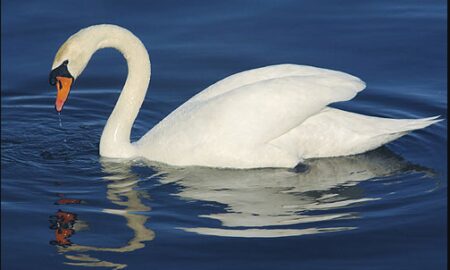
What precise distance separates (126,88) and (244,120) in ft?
4.91

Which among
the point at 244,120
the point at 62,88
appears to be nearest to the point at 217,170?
the point at 244,120

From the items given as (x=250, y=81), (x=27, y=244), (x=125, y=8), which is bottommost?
(x=27, y=244)

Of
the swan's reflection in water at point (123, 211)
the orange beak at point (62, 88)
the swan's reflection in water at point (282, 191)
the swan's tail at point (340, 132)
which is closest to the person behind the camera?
the swan's reflection in water at point (123, 211)

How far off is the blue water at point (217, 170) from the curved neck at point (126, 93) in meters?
0.20

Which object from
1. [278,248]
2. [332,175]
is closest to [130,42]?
[332,175]

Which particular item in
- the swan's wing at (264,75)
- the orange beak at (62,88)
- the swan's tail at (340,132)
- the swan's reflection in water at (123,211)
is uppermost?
the swan's wing at (264,75)

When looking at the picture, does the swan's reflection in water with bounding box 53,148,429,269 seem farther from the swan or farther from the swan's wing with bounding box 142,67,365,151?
the swan's wing with bounding box 142,67,365,151

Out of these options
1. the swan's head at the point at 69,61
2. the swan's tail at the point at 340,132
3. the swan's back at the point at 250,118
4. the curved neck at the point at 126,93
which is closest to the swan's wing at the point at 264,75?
the swan's back at the point at 250,118

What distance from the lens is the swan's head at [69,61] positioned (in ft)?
39.2

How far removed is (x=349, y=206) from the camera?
1089cm

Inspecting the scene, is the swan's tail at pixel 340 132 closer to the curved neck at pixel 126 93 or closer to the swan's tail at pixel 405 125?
the swan's tail at pixel 405 125

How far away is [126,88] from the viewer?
492 inches

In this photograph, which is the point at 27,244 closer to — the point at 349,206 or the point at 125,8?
the point at 349,206

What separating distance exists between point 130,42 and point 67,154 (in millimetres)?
1270
